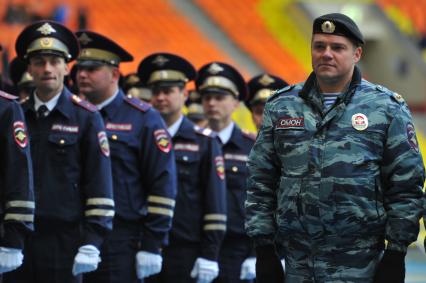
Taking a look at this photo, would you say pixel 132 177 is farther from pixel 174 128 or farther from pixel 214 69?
pixel 214 69

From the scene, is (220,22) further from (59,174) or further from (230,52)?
(59,174)

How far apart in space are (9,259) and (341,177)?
1965mm

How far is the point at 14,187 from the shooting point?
6.58 metres

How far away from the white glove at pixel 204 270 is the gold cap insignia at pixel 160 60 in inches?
61.6

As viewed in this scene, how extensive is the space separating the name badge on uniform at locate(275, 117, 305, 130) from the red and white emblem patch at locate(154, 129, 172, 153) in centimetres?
234

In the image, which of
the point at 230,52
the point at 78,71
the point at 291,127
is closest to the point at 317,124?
the point at 291,127

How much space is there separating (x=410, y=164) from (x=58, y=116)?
2.51 m

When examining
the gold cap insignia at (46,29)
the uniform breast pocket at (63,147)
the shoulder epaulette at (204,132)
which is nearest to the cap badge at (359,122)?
the uniform breast pocket at (63,147)

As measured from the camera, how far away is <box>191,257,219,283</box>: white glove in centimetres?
863

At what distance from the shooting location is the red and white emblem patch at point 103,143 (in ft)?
24.0

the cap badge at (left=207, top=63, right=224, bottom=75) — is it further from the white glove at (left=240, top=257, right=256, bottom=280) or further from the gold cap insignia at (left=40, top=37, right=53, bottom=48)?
the gold cap insignia at (left=40, top=37, right=53, bottom=48)

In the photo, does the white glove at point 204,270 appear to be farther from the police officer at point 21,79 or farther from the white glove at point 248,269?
the police officer at point 21,79

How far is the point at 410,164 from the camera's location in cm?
557

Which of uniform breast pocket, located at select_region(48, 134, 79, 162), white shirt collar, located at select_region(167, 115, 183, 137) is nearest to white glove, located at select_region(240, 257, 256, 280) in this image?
white shirt collar, located at select_region(167, 115, 183, 137)
